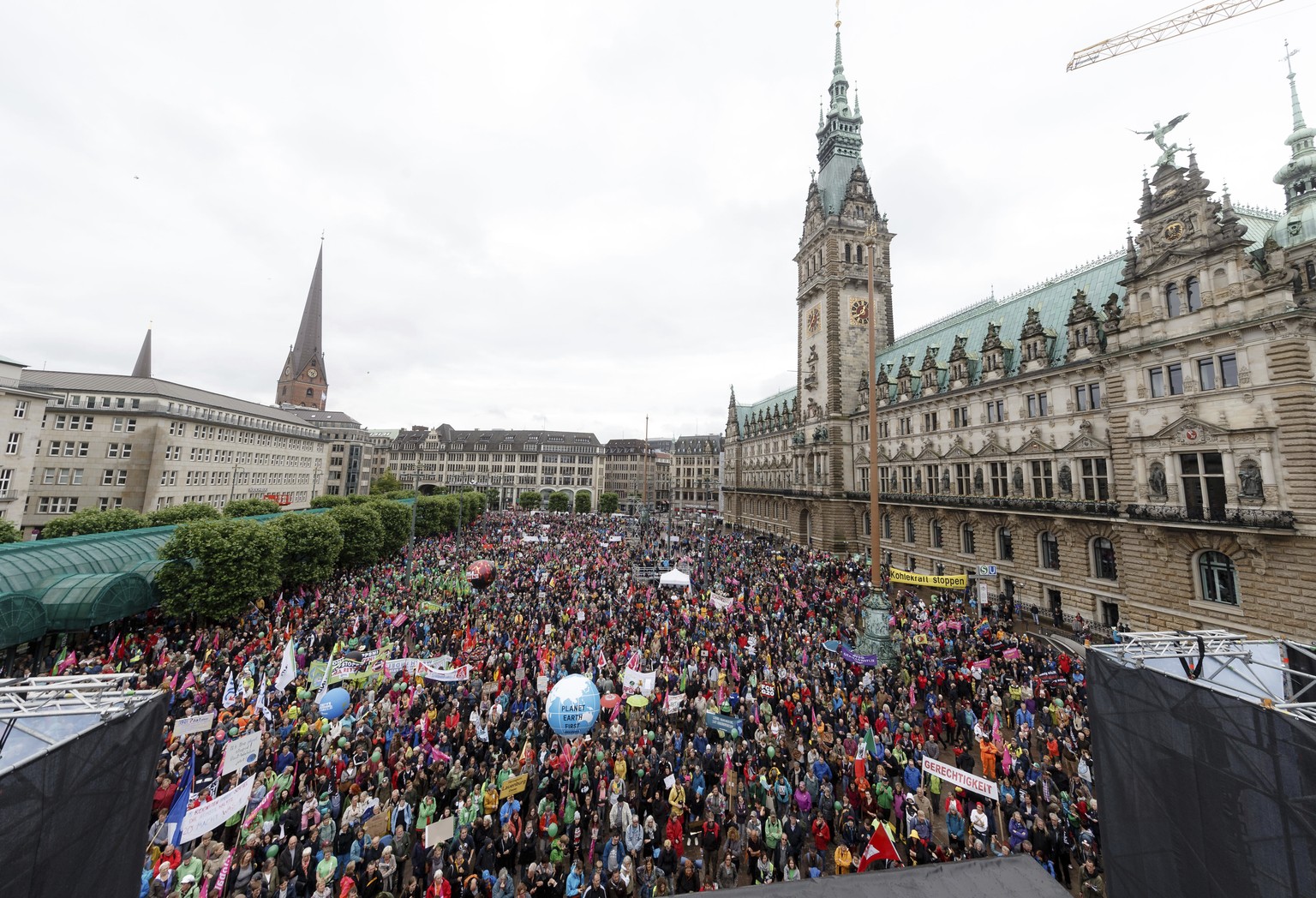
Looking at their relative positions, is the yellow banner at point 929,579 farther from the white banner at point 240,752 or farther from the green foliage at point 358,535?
the green foliage at point 358,535

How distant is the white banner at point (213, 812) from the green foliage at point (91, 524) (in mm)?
37331

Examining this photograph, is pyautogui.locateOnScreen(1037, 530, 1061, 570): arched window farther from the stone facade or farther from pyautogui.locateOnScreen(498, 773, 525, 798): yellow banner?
the stone facade

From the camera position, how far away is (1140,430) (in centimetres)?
2777

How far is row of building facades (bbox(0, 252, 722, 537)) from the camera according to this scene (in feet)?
172

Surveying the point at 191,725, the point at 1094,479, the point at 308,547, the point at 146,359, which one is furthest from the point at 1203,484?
the point at 146,359

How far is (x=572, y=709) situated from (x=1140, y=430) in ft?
105

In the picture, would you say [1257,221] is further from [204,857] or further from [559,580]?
[204,857]

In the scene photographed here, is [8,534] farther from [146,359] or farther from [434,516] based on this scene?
[146,359]

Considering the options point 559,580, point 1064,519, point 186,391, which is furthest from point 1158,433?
point 186,391

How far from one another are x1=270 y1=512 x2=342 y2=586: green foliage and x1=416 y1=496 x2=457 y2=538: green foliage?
68.7 ft

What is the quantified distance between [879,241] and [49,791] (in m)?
68.2

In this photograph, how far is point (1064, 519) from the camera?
32344 mm

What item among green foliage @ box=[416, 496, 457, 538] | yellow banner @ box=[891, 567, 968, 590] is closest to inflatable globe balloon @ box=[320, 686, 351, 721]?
yellow banner @ box=[891, 567, 968, 590]

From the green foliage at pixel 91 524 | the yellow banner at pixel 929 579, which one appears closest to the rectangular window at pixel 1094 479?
the yellow banner at pixel 929 579
